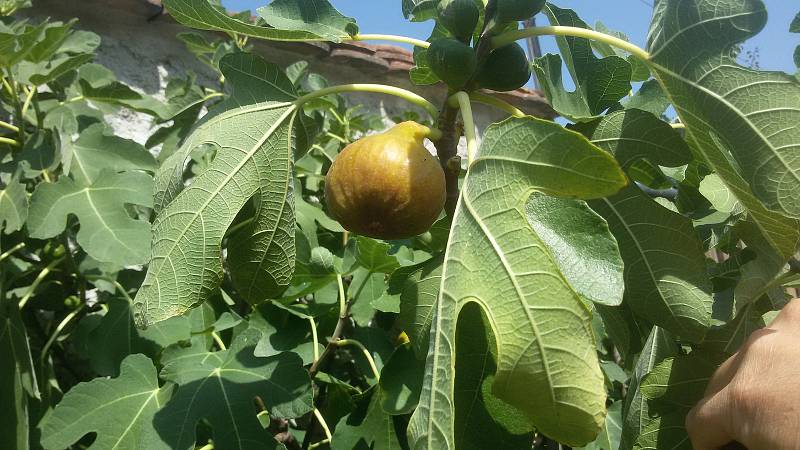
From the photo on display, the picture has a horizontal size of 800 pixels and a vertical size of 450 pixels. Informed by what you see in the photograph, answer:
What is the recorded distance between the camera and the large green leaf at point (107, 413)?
52.4 inches

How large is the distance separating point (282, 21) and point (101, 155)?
1070 mm

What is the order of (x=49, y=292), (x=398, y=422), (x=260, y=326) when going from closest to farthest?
(x=398, y=422) < (x=260, y=326) < (x=49, y=292)

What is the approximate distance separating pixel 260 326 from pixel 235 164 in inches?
27.4

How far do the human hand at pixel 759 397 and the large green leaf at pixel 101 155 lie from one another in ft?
4.86

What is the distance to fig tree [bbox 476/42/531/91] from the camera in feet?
3.08

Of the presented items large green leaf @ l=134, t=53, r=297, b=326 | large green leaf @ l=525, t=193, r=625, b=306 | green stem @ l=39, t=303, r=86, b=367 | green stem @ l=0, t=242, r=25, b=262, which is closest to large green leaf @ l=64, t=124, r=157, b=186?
green stem @ l=0, t=242, r=25, b=262

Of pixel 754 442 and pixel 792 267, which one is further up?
pixel 792 267

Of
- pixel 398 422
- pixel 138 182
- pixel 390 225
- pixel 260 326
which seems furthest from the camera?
pixel 138 182

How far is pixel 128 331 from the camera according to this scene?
1.64 meters

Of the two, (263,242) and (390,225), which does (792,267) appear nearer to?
(390,225)

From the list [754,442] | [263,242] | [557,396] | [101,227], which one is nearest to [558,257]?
[557,396]

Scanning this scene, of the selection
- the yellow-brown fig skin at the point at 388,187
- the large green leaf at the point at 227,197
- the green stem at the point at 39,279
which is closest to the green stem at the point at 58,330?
the green stem at the point at 39,279

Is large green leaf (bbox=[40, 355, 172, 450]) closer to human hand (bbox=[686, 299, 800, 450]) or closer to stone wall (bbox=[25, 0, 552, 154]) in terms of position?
human hand (bbox=[686, 299, 800, 450])

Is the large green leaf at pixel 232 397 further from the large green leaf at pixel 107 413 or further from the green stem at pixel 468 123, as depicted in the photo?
the green stem at pixel 468 123
